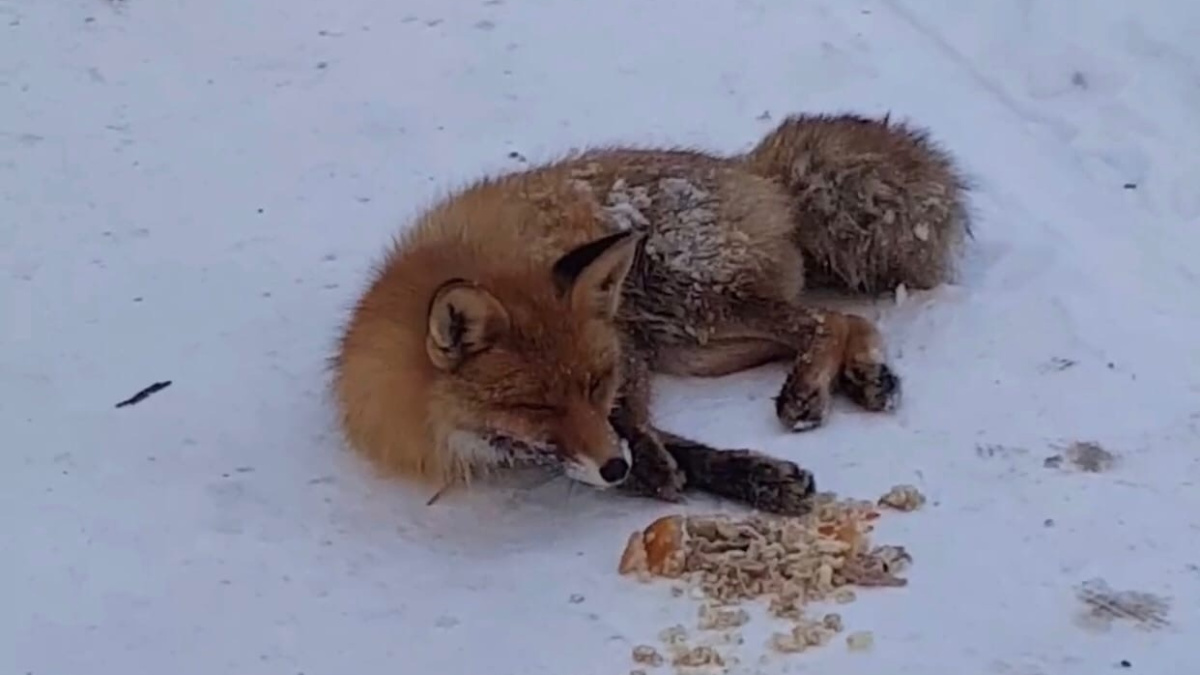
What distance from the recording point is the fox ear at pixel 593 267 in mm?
3373

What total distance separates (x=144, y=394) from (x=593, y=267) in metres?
1.07

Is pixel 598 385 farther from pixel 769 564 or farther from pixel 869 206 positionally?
pixel 869 206

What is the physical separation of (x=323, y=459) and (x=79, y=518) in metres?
0.48

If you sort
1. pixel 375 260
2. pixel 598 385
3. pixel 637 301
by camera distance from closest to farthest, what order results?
pixel 598 385 → pixel 637 301 → pixel 375 260

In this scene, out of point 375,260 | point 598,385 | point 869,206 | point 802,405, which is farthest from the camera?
point 375,260

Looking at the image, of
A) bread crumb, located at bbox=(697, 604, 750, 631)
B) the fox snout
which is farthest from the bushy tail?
bread crumb, located at bbox=(697, 604, 750, 631)

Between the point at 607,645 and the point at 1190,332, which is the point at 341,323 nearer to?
the point at 607,645

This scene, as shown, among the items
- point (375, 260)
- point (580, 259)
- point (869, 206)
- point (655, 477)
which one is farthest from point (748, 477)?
point (375, 260)

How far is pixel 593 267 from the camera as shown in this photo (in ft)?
11.1

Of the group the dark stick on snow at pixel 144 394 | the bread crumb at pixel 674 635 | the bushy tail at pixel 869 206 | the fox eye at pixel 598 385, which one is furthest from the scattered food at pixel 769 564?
the dark stick on snow at pixel 144 394

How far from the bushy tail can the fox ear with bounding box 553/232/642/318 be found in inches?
29.3

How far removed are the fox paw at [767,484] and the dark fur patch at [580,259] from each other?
0.46 metres

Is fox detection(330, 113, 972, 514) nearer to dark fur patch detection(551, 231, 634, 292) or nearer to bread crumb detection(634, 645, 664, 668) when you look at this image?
dark fur patch detection(551, 231, 634, 292)

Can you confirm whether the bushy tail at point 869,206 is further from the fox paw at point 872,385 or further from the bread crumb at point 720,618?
the bread crumb at point 720,618
